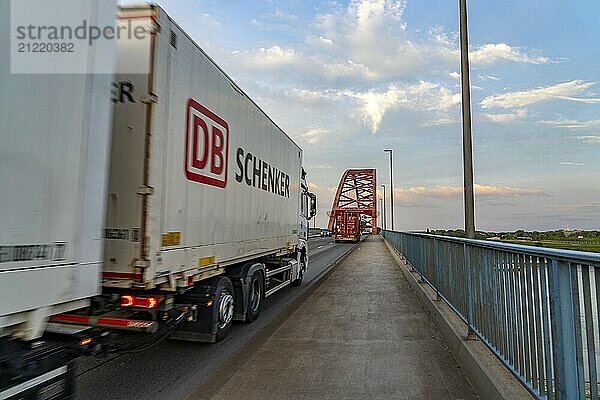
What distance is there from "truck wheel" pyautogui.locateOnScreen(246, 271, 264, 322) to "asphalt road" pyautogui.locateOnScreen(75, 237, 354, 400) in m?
0.66

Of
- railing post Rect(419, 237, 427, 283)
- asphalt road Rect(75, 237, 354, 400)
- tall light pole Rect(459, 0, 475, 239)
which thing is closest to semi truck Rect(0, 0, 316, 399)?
asphalt road Rect(75, 237, 354, 400)

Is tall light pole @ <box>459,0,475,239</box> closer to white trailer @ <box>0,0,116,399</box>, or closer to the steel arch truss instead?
white trailer @ <box>0,0,116,399</box>

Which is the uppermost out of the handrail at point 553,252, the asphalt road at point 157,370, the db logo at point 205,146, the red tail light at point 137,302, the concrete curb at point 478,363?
the db logo at point 205,146

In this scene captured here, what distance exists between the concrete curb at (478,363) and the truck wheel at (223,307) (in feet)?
10.4

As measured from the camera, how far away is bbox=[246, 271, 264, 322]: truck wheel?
7873 mm

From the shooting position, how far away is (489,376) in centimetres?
413

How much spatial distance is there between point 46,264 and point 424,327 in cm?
621

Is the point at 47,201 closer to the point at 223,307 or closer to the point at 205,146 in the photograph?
the point at 205,146

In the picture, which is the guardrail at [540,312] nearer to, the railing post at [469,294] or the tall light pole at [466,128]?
the railing post at [469,294]

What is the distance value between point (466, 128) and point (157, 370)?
7457 mm

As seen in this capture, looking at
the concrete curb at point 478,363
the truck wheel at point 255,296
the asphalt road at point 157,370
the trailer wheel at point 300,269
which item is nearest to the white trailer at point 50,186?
the asphalt road at point 157,370

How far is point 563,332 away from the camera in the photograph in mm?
2906

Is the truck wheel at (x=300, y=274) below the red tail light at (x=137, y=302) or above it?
below

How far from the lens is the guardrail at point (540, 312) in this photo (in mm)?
2711
